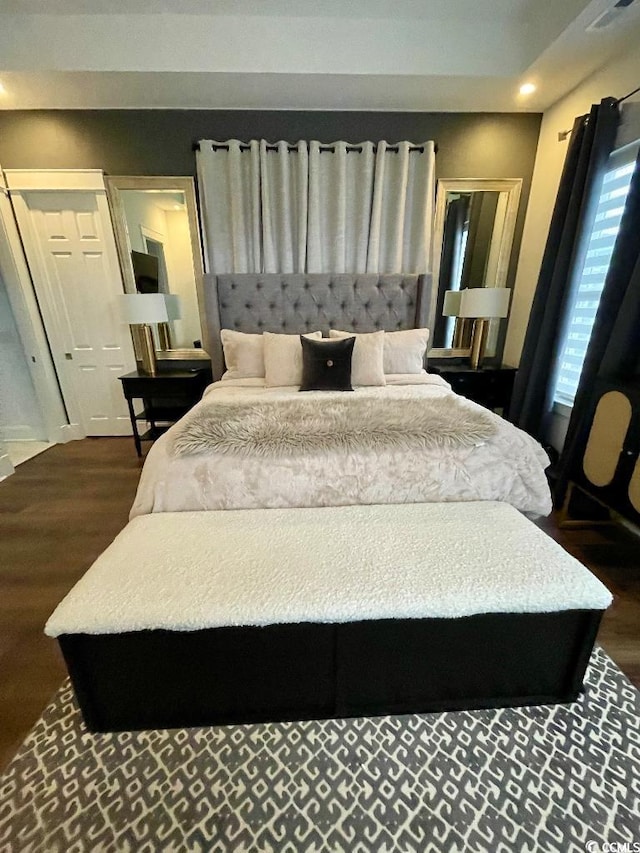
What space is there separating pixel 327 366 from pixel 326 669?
6.07 feet

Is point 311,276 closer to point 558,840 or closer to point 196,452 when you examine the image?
point 196,452

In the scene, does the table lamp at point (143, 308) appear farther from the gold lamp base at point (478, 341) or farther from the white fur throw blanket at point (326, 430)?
the gold lamp base at point (478, 341)

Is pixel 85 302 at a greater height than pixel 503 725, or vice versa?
pixel 85 302

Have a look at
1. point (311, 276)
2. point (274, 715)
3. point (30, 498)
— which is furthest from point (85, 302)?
point (274, 715)

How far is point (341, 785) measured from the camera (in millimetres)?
1016

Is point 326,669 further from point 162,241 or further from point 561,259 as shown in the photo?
point 162,241

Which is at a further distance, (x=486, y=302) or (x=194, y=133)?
(x=486, y=302)

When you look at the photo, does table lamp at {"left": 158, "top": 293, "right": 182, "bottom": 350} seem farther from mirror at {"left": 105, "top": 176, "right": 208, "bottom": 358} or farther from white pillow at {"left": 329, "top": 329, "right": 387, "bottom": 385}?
white pillow at {"left": 329, "top": 329, "right": 387, "bottom": 385}

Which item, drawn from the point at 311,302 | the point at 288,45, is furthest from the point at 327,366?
the point at 288,45

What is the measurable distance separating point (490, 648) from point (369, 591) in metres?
0.46

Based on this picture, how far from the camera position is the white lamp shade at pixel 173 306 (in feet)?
10.7

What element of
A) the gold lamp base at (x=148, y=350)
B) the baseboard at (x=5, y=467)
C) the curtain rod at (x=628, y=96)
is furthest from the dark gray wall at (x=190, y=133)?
the baseboard at (x=5, y=467)

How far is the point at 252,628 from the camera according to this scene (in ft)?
3.43

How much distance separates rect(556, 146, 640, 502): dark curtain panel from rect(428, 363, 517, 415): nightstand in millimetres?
927
